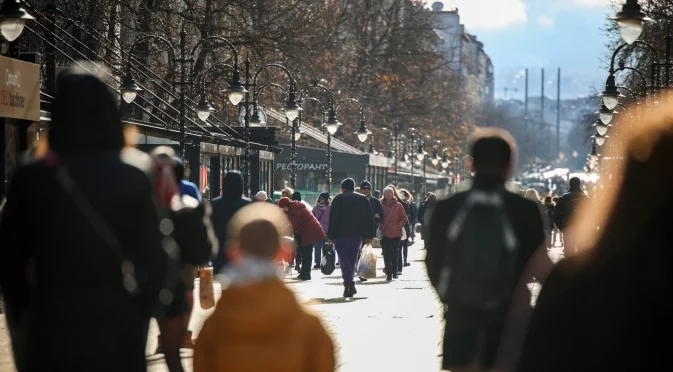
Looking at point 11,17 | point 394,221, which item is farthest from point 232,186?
point 394,221

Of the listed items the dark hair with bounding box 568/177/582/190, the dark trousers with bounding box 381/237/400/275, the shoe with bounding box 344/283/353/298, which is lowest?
the shoe with bounding box 344/283/353/298

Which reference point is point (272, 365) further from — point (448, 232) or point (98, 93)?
point (448, 232)

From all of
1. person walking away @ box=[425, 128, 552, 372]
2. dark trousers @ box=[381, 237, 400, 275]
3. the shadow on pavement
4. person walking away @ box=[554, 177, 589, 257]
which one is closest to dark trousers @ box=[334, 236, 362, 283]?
the shadow on pavement

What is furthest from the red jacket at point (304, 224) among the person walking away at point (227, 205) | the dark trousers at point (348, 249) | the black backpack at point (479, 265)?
the black backpack at point (479, 265)

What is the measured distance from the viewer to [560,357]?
150 inches

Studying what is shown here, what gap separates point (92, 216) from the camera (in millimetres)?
5383

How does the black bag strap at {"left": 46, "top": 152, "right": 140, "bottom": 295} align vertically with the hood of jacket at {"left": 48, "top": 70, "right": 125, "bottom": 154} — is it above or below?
below

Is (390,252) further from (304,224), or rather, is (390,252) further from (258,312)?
(258,312)

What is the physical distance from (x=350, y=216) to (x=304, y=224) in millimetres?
4705

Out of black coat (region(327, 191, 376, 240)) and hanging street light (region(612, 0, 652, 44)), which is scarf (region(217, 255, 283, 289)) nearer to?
black coat (region(327, 191, 376, 240))

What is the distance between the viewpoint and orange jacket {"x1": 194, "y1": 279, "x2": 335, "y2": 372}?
16.9ft

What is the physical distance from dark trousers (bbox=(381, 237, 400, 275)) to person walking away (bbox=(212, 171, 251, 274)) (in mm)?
13490

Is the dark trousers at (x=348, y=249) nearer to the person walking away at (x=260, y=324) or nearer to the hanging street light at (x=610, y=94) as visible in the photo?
the hanging street light at (x=610, y=94)

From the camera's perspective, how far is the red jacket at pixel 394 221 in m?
25.9
